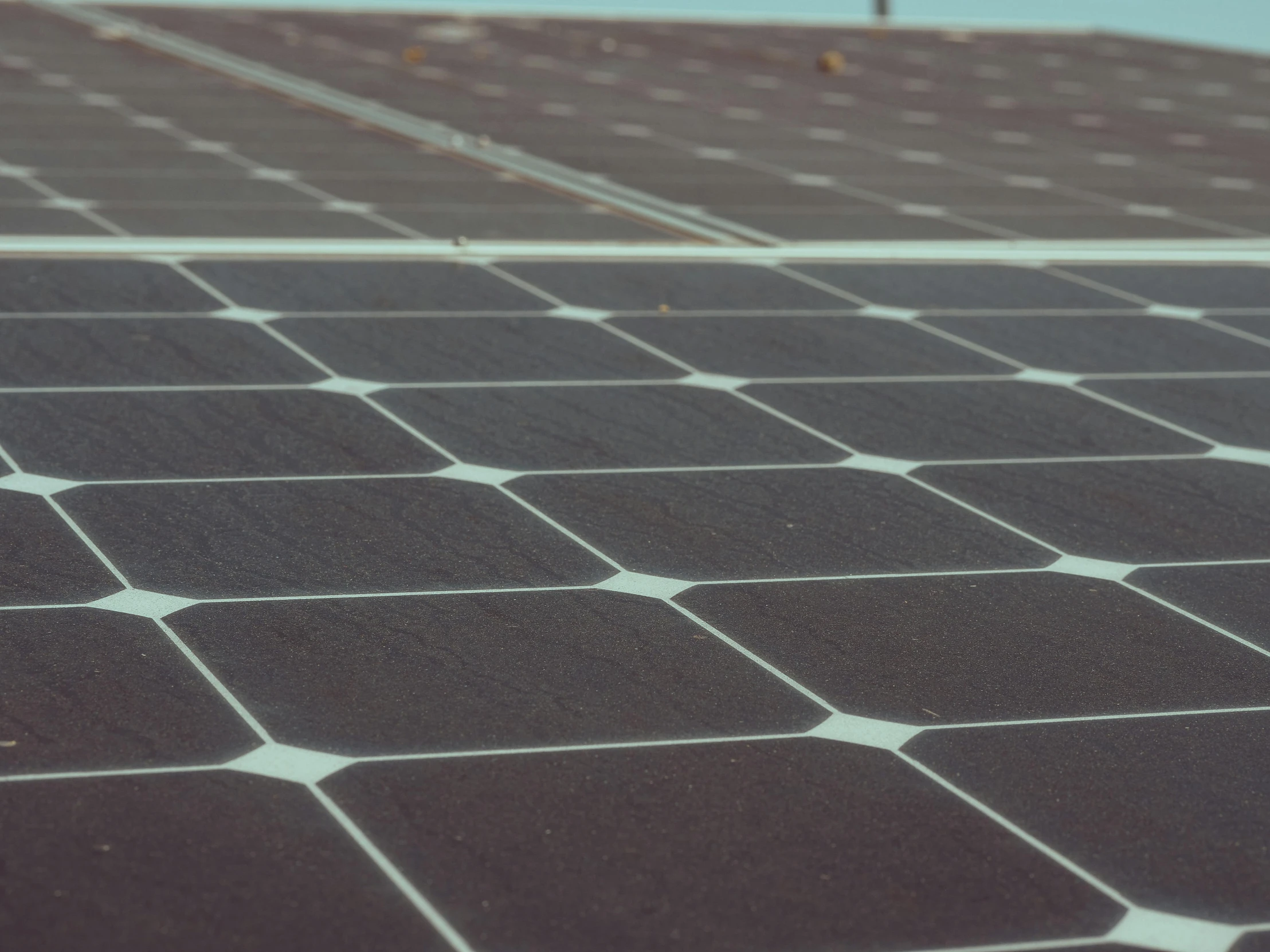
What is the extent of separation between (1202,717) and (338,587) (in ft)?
5.69

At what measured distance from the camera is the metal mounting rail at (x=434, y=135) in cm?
864

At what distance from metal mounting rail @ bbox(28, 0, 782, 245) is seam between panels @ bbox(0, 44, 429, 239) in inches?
46.4

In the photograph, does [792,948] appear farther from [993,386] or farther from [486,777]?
[993,386]

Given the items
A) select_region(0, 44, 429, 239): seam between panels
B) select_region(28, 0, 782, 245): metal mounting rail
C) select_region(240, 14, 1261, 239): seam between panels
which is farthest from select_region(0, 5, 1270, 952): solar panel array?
select_region(240, 14, 1261, 239): seam between panels

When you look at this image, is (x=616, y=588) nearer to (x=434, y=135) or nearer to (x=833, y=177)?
(x=833, y=177)

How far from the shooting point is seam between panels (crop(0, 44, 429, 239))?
8.19 m

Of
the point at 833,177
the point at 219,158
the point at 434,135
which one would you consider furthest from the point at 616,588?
the point at 434,135

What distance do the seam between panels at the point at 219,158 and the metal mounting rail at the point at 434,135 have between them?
1.18m

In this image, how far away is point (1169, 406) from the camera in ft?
19.5

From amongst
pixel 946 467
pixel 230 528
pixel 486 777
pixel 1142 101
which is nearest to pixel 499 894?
pixel 486 777

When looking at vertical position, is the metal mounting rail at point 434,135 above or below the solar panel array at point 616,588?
A: below

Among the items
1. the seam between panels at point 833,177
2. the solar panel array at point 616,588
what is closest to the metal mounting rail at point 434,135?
the solar panel array at point 616,588

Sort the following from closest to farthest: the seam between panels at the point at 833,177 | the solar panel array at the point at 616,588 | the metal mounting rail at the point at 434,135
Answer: the solar panel array at the point at 616,588
the metal mounting rail at the point at 434,135
the seam between panels at the point at 833,177

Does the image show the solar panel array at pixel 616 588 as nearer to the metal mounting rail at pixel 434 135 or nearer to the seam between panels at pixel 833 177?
the metal mounting rail at pixel 434 135
